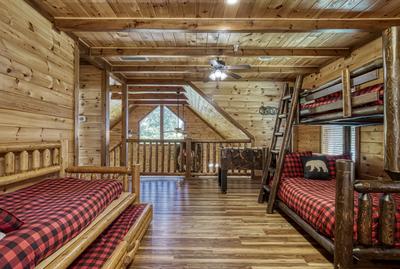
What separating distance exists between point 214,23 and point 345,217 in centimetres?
247

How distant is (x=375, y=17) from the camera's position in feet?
10.5

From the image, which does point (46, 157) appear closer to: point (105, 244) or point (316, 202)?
point (105, 244)

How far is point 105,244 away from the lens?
79.5 inches

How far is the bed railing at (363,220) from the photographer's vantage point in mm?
→ 1875

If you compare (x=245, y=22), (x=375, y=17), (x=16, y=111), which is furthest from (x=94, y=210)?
(x=375, y=17)

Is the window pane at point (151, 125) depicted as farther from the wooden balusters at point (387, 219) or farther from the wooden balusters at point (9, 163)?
the wooden balusters at point (387, 219)

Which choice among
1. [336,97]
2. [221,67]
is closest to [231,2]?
[221,67]

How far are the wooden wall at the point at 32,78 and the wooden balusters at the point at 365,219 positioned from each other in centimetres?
299

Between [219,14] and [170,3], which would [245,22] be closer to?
[219,14]

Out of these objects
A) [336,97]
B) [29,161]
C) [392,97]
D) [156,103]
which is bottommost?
[29,161]

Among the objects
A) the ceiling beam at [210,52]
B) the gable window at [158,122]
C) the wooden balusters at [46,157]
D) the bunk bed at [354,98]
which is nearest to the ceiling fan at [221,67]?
the ceiling beam at [210,52]

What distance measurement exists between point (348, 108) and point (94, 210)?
239 cm

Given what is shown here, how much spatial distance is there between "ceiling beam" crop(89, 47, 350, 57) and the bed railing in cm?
294

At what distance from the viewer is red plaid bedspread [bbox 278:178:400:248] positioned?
2206 mm
